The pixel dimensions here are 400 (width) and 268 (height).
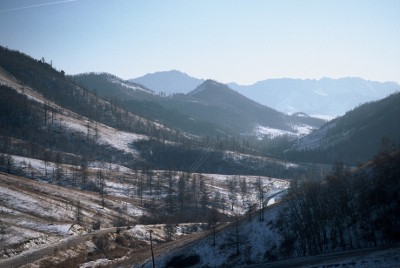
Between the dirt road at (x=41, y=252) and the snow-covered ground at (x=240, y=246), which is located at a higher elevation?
the snow-covered ground at (x=240, y=246)

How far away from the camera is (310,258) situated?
68.2 m

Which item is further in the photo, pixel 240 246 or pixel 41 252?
pixel 41 252


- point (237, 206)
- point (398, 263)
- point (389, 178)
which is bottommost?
point (237, 206)

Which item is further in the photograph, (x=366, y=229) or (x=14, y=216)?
(x=14, y=216)

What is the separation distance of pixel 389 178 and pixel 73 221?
335ft

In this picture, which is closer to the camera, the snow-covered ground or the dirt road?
the snow-covered ground

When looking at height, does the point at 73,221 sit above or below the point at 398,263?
below

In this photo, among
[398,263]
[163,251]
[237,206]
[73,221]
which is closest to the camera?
[398,263]

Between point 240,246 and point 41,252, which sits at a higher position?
point 240,246

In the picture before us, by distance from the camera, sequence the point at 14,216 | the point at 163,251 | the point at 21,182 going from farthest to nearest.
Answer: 1. the point at 21,182
2. the point at 14,216
3. the point at 163,251

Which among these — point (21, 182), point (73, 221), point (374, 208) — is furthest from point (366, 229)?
point (21, 182)

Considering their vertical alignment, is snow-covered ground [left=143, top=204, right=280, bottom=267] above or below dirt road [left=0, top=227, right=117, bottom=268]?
above

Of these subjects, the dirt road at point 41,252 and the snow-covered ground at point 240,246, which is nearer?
the snow-covered ground at point 240,246

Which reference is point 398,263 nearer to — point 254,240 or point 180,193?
point 254,240
